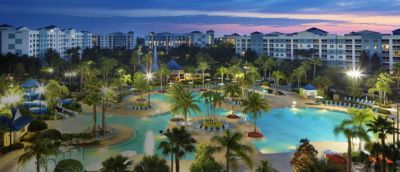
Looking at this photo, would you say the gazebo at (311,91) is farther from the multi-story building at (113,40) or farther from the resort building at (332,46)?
the multi-story building at (113,40)

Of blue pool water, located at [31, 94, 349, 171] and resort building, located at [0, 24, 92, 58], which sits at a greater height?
resort building, located at [0, 24, 92, 58]

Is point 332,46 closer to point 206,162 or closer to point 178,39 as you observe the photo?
point 206,162

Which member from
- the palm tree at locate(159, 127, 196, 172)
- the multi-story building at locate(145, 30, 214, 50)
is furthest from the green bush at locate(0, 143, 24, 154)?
the multi-story building at locate(145, 30, 214, 50)

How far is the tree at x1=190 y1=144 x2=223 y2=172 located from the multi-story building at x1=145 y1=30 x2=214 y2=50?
145695mm

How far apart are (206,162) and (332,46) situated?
84287 millimetres

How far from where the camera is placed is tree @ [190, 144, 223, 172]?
20109 mm

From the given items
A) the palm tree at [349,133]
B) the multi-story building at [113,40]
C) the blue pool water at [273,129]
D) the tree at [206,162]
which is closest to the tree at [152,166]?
the tree at [206,162]

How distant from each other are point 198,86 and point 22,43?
5416 centimetres

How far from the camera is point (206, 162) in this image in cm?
2062

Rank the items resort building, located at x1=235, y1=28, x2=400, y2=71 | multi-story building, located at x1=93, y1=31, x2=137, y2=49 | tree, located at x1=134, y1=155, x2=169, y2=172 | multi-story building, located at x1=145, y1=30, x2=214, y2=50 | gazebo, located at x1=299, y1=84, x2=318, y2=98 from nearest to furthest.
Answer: tree, located at x1=134, y1=155, x2=169, y2=172
gazebo, located at x1=299, y1=84, x2=318, y2=98
resort building, located at x1=235, y1=28, x2=400, y2=71
multi-story building, located at x1=145, y1=30, x2=214, y2=50
multi-story building, located at x1=93, y1=31, x2=137, y2=49

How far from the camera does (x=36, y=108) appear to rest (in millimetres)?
46219

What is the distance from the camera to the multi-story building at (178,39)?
171250mm

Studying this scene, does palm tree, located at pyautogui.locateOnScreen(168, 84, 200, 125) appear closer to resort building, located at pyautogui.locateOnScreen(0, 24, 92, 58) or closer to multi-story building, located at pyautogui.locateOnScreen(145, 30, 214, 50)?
resort building, located at pyautogui.locateOnScreen(0, 24, 92, 58)

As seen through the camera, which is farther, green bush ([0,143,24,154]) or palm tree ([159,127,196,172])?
green bush ([0,143,24,154])
